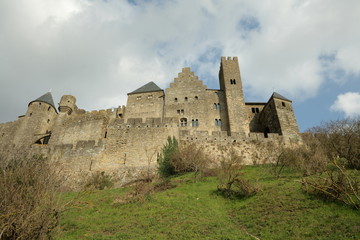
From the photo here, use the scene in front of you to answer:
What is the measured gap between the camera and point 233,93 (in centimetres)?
3084

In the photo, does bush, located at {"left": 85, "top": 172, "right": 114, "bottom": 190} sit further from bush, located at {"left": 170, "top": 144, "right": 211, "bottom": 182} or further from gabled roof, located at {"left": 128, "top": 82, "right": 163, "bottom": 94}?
gabled roof, located at {"left": 128, "top": 82, "right": 163, "bottom": 94}

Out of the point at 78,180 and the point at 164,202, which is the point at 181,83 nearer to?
the point at 78,180

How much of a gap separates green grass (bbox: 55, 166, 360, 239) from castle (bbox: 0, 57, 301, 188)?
8.58 meters

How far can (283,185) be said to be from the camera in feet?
39.2

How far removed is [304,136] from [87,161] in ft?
72.6

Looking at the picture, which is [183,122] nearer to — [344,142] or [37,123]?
[344,142]

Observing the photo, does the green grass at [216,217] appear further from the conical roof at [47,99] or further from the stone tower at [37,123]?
the conical roof at [47,99]

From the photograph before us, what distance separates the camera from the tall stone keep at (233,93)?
2877cm

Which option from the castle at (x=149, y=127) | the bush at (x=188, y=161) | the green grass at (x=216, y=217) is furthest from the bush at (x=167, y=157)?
the green grass at (x=216, y=217)

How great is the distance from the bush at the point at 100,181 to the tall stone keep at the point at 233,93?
14.8 m

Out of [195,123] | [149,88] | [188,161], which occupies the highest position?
[149,88]

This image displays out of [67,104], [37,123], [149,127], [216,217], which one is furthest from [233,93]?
[37,123]

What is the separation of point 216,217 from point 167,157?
9961 mm

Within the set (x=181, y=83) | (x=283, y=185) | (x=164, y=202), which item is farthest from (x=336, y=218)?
(x=181, y=83)
